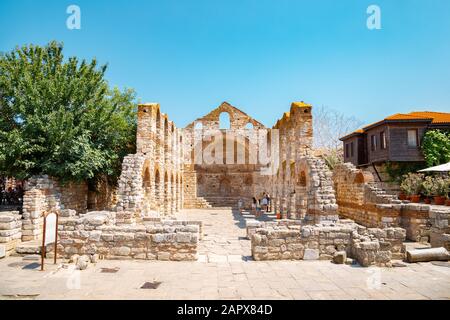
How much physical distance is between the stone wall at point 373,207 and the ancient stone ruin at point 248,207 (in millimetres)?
43

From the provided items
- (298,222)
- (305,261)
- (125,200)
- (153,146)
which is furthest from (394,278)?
(153,146)

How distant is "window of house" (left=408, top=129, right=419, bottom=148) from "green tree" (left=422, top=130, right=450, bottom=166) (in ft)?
1.89

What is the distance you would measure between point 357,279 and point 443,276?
6.95ft

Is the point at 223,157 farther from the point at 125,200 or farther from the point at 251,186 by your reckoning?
the point at 125,200

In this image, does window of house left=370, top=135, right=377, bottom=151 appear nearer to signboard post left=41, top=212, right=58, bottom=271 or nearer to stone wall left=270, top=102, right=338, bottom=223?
stone wall left=270, top=102, right=338, bottom=223

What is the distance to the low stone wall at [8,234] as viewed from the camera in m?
9.25

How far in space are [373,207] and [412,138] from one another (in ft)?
46.2

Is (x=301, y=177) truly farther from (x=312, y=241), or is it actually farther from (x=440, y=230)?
(x=312, y=241)

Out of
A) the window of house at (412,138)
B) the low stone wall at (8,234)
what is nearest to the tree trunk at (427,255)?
the low stone wall at (8,234)

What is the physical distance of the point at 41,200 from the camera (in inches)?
506

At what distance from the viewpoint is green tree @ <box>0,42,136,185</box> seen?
13.5 m

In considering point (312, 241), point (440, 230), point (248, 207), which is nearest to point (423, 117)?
point (248, 207)

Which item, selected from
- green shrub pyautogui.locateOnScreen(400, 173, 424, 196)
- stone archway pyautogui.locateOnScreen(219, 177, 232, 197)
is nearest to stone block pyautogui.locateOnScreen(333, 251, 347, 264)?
green shrub pyautogui.locateOnScreen(400, 173, 424, 196)

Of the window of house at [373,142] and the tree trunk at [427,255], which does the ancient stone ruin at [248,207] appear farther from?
the window of house at [373,142]
